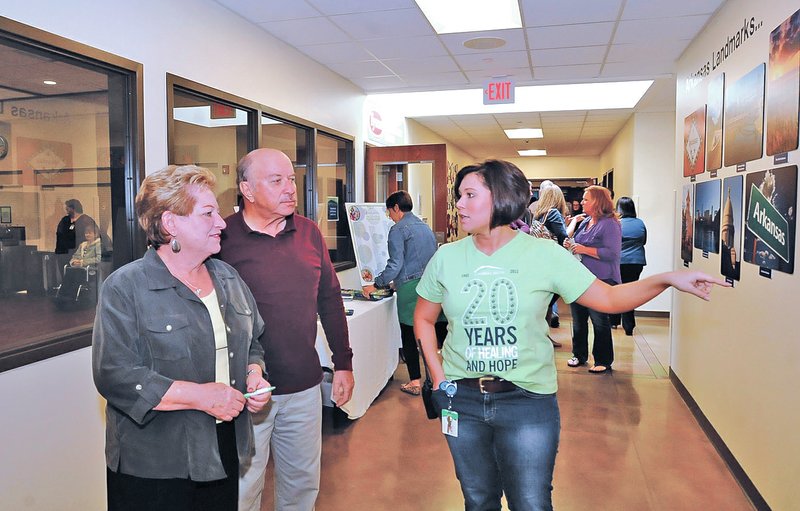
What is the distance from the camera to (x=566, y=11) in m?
4.05

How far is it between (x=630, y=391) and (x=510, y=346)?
3643 mm

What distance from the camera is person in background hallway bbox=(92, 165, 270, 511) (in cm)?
155

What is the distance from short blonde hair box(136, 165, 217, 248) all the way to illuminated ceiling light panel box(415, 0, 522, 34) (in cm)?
301

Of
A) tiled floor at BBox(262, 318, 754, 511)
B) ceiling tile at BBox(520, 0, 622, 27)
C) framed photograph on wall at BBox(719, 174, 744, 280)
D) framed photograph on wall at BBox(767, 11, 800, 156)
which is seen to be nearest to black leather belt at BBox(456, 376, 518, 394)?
tiled floor at BBox(262, 318, 754, 511)

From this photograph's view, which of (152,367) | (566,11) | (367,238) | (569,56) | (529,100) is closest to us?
(152,367)

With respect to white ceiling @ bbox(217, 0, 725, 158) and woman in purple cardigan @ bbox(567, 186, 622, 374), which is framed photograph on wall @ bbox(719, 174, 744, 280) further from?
woman in purple cardigan @ bbox(567, 186, 622, 374)

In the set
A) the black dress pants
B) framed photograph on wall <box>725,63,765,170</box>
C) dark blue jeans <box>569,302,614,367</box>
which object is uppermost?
framed photograph on wall <box>725,63,765,170</box>

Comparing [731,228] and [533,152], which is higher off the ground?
[533,152]

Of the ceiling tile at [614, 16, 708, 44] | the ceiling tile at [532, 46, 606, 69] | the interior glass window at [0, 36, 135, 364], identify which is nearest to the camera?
the interior glass window at [0, 36, 135, 364]

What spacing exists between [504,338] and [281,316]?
824mm

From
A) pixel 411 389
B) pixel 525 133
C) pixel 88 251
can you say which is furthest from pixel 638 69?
pixel 88 251

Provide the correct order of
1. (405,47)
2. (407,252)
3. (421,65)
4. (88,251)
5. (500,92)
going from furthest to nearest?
(500,92), (421,65), (405,47), (407,252), (88,251)

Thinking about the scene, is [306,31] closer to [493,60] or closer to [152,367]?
[493,60]

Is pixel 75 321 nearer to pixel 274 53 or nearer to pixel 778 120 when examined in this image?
pixel 274 53
